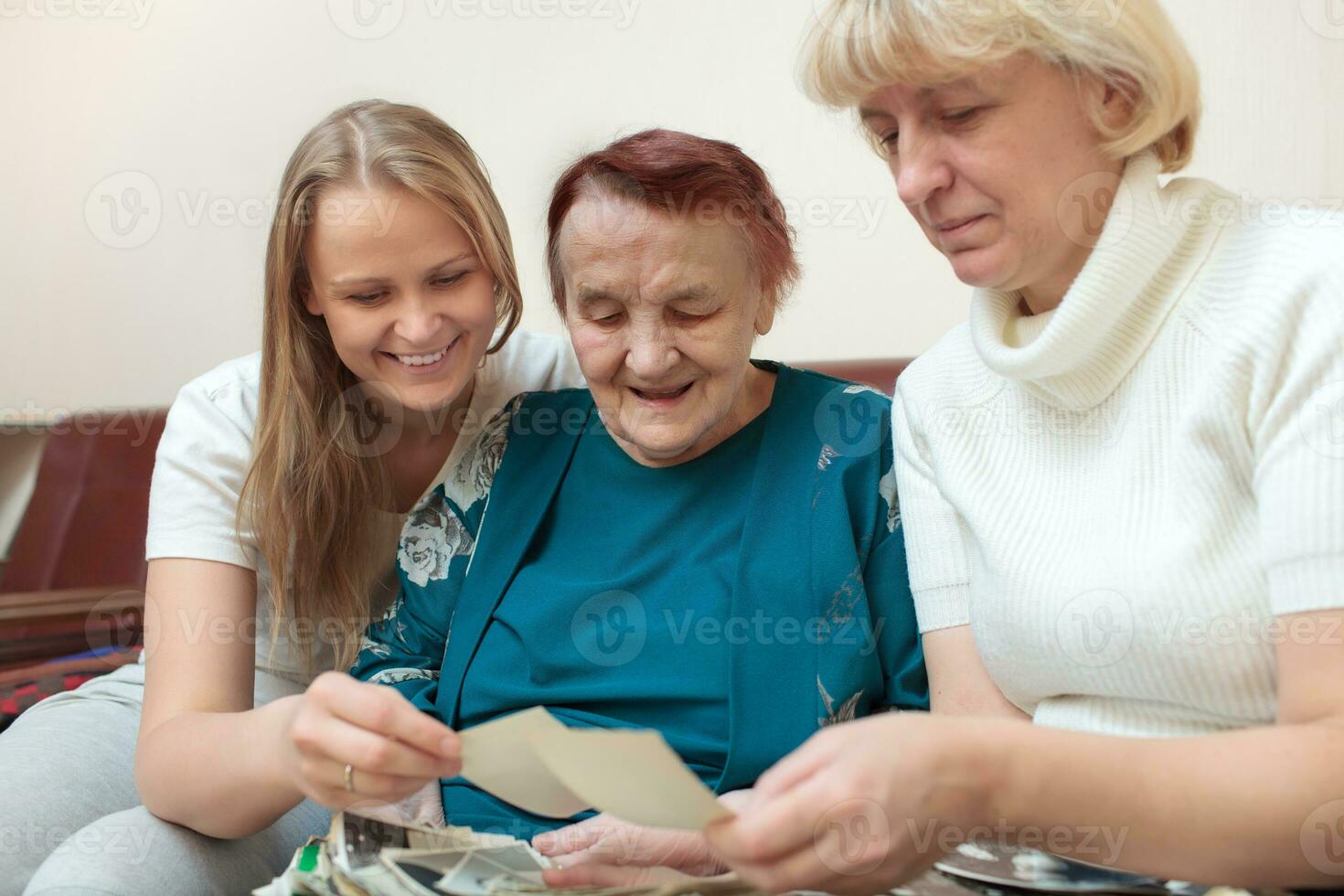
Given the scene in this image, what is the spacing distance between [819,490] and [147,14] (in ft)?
7.92

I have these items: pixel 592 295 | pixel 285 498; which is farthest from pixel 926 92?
pixel 285 498

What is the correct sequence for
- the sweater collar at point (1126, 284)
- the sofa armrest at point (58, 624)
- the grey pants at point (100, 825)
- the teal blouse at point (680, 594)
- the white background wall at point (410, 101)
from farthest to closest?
the white background wall at point (410, 101)
the sofa armrest at point (58, 624)
the teal blouse at point (680, 594)
the grey pants at point (100, 825)
the sweater collar at point (1126, 284)

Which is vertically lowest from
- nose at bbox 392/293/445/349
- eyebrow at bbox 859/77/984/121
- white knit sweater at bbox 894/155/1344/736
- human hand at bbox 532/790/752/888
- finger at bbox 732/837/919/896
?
human hand at bbox 532/790/752/888

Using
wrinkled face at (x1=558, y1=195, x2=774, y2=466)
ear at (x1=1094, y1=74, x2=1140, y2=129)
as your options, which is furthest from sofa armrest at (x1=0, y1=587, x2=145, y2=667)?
ear at (x1=1094, y1=74, x2=1140, y2=129)

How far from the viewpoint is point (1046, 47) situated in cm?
99

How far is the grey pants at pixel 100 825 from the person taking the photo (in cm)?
111

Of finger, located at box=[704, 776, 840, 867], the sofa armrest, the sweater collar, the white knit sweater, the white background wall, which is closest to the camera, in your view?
finger, located at box=[704, 776, 840, 867]

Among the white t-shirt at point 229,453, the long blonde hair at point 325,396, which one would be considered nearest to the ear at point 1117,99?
the long blonde hair at point 325,396

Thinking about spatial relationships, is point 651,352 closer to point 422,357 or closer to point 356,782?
point 422,357

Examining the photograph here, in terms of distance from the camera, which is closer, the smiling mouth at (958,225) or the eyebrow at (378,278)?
the smiling mouth at (958,225)

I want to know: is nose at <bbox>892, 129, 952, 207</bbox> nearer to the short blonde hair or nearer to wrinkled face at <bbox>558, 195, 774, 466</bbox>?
the short blonde hair

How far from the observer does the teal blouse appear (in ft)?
4.21

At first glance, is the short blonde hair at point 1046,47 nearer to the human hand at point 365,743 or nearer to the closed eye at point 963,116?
the closed eye at point 963,116

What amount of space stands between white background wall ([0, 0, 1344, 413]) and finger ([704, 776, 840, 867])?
1.56 meters
